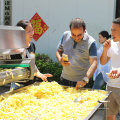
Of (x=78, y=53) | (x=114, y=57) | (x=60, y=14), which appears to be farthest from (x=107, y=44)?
(x=60, y=14)

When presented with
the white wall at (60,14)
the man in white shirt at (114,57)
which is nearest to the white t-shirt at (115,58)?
the man in white shirt at (114,57)

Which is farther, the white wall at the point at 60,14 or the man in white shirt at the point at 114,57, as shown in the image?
the white wall at the point at 60,14

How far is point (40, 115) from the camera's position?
2.26 metres

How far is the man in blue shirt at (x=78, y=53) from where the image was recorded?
10.8 feet

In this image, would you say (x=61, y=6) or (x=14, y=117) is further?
(x=61, y=6)

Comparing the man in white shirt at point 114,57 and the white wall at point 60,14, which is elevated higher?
the white wall at point 60,14

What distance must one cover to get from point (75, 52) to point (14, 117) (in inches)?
69.0

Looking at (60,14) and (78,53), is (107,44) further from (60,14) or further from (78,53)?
(60,14)

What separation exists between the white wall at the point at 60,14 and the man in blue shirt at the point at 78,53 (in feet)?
12.1

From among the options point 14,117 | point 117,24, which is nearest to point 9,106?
point 14,117

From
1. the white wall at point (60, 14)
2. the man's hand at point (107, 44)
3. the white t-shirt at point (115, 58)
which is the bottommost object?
the white t-shirt at point (115, 58)

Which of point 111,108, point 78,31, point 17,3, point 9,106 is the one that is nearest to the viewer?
point 9,106

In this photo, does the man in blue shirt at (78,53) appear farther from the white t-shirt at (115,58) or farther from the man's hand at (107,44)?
the white t-shirt at (115,58)

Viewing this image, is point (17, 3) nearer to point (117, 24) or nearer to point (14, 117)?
point (117, 24)
